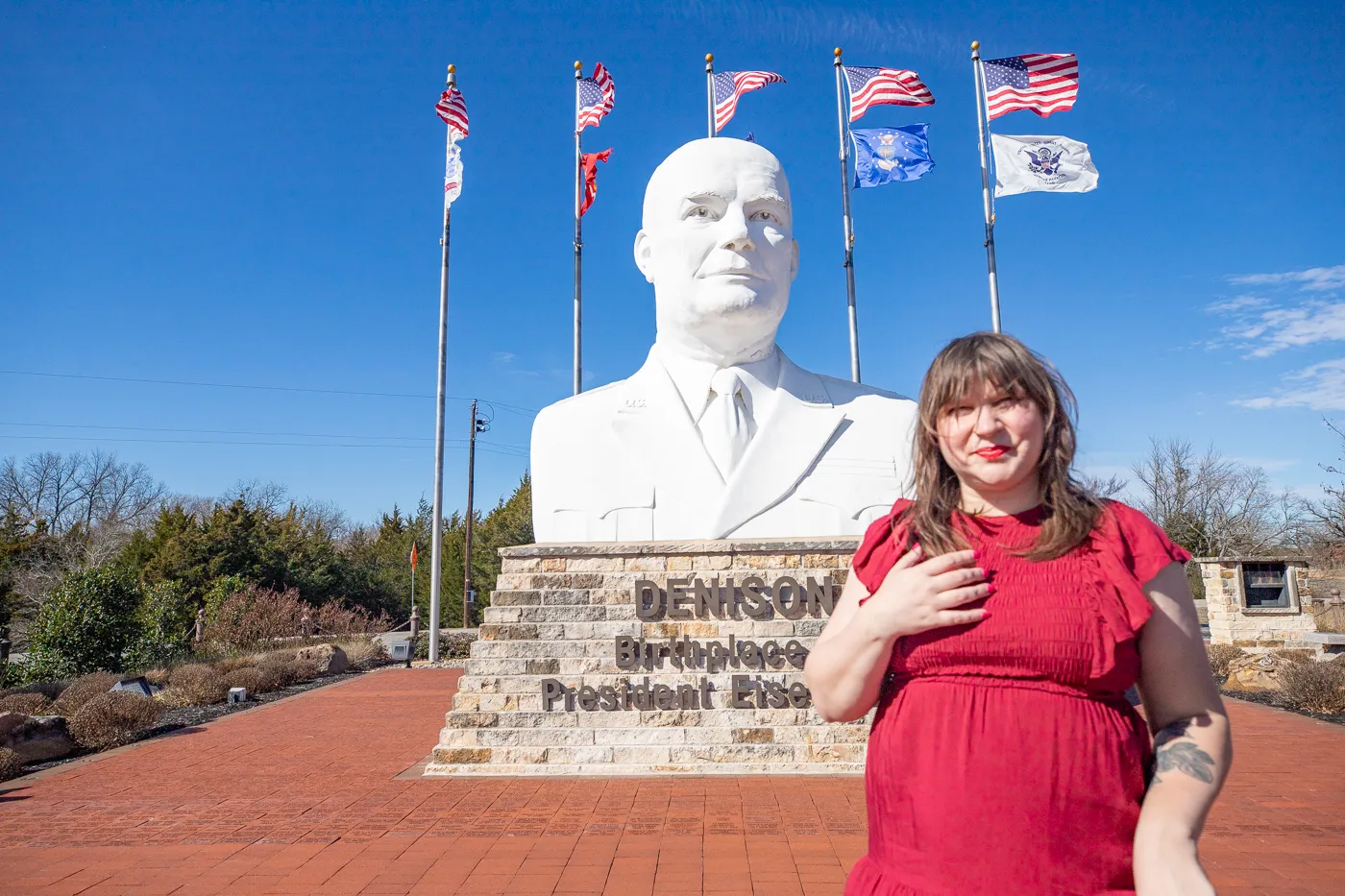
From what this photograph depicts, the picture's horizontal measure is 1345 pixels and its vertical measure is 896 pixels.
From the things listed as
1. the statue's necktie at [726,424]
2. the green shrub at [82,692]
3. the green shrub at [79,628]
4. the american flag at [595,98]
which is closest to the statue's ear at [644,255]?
the statue's necktie at [726,424]

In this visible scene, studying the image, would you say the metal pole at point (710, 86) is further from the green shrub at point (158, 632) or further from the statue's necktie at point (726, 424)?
the green shrub at point (158, 632)

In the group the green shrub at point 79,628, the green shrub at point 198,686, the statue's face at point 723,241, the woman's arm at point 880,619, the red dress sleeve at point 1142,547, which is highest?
the statue's face at point 723,241

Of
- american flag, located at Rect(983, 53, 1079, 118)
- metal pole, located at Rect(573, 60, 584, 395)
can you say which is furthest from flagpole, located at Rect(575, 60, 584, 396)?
american flag, located at Rect(983, 53, 1079, 118)

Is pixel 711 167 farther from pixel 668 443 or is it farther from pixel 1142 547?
pixel 1142 547

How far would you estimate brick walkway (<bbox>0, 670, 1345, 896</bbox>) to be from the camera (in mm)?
3973

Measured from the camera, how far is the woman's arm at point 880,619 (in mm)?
1383

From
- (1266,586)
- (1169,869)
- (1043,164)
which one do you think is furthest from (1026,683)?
(1266,586)

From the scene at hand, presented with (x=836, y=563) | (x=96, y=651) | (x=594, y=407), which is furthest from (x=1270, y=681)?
(x=96, y=651)

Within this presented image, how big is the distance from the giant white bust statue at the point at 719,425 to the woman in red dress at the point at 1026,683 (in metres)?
5.00

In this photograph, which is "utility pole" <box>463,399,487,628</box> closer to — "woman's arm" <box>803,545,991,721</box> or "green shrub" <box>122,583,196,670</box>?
"green shrub" <box>122,583,196,670</box>

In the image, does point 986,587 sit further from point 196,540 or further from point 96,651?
point 196,540

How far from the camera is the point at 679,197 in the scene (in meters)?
6.78

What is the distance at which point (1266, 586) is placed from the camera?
489 inches

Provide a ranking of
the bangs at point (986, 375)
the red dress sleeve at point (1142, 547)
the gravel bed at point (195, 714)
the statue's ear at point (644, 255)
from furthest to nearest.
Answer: the gravel bed at point (195, 714) → the statue's ear at point (644, 255) → the bangs at point (986, 375) → the red dress sleeve at point (1142, 547)
